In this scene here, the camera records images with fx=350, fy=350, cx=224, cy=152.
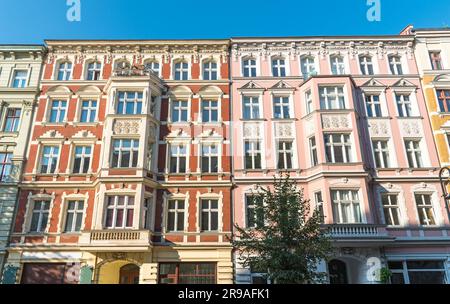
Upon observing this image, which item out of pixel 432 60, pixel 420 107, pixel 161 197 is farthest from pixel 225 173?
pixel 432 60

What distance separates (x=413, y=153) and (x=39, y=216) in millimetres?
24484

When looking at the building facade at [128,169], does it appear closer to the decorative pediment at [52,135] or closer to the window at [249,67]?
the decorative pediment at [52,135]

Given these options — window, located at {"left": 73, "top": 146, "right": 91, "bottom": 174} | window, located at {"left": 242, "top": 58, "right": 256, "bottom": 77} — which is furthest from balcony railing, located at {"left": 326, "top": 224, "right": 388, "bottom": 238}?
window, located at {"left": 73, "top": 146, "right": 91, "bottom": 174}

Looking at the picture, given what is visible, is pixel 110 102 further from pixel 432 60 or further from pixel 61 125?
pixel 432 60

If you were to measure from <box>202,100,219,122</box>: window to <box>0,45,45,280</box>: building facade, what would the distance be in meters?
12.0

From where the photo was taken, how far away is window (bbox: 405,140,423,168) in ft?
75.7

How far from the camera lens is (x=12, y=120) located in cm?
2453

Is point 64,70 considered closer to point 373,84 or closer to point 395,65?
point 373,84

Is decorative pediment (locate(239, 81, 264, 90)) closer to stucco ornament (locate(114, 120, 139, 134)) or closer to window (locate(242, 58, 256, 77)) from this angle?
window (locate(242, 58, 256, 77))

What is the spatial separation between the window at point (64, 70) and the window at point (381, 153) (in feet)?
73.5

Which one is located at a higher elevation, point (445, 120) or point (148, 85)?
point (148, 85)

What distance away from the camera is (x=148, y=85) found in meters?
24.1
